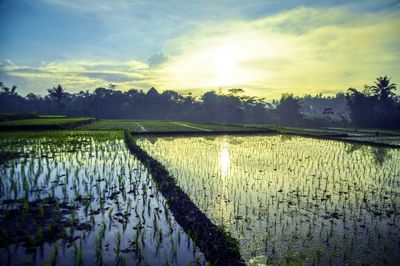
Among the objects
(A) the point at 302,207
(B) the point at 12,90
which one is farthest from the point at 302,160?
(B) the point at 12,90

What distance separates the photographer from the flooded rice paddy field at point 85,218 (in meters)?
5.34

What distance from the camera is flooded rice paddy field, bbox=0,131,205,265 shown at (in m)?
5.34

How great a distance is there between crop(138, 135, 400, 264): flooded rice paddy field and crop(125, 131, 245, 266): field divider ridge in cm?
28

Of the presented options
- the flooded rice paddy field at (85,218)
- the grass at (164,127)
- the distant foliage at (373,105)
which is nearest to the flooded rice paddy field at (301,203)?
the flooded rice paddy field at (85,218)

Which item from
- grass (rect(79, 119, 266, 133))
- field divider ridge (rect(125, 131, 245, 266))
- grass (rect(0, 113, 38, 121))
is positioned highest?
grass (rect(0, 113, 38, 121))

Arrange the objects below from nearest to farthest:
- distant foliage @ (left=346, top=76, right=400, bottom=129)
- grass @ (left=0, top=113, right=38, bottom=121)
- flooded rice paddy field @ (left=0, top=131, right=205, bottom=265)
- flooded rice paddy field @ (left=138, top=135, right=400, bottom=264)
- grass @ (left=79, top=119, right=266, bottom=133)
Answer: flooded rice paddy field @ (left=0, top=131, right=205, bottom=265) < flooded rice paddy field @ (left=138, top=135, right=400, bottom=264) < grass @ (left=0, top=113, right=38, bottom=121) < grass @ (left=79, top=119, right=266, bottom=133) < distant foliage @ (left=346, top=76, right=400, bottom=129)

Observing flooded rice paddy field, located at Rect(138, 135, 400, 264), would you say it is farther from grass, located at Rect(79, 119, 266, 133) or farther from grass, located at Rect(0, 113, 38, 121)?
grass, located at Rect(0, 113, 38, 121)

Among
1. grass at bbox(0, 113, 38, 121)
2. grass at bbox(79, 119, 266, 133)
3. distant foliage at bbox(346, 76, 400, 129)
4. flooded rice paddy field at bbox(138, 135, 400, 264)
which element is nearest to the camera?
flooded rice paddy field at bbox(138, 135, 400, 264)

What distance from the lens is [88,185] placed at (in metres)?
9.66

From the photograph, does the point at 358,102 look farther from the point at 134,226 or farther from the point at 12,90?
the point at 12,90

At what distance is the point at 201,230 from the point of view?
6.37 metres

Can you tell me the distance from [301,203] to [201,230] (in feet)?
12.1

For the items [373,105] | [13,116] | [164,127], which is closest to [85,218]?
[164,127]

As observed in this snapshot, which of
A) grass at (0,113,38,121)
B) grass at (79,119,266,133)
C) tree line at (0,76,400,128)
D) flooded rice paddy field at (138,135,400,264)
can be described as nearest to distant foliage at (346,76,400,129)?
tree line at (0,76,400,128)
